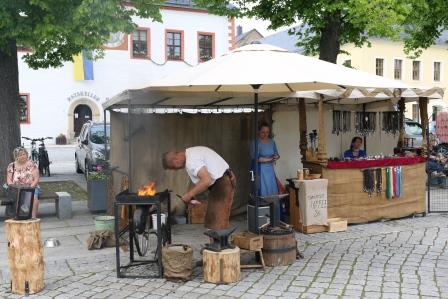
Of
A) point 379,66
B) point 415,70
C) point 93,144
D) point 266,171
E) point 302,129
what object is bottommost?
point 266,171

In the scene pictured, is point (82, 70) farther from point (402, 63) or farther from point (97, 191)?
point (402, 63)

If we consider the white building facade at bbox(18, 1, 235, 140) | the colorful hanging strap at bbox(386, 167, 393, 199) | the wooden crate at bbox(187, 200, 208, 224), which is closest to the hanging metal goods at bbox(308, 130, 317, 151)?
the colorful hanging strap at bbox(386, 167, 393, 199)

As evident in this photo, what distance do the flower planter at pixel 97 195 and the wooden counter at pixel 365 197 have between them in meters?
3.67

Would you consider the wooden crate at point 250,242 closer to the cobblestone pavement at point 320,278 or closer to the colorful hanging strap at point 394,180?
the cobblestone pavement at point 320,278

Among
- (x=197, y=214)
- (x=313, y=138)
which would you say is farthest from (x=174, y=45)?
(x=197, y=214)

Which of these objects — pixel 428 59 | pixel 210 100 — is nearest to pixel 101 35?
pixel 210 100

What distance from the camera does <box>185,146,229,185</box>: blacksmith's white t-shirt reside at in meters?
5.96

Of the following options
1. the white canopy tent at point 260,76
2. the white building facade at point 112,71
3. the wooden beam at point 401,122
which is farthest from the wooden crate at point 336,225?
the white building facade at point 112,71

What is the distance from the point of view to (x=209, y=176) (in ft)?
19.6

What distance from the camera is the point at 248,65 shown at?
5.86m

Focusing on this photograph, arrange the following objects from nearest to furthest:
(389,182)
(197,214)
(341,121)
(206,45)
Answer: (389,182) → (197,214) → (341,121) → (206,45)

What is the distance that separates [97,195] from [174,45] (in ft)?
76.5

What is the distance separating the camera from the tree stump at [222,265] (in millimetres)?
5504

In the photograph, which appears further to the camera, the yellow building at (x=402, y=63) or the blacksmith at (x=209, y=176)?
the yellow building at (x=402, y=63)
